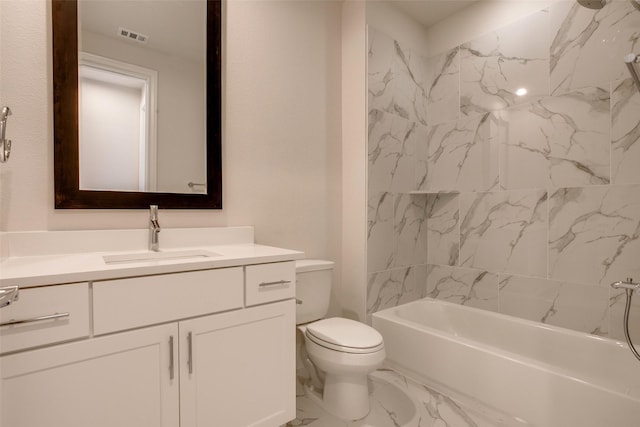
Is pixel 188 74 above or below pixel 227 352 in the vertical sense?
above

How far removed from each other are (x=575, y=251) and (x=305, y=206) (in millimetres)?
1647

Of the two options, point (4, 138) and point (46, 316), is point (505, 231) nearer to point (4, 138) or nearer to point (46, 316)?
point (46, 316)

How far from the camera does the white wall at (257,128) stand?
Answer: 130 cm

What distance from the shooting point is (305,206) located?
7.16 feet

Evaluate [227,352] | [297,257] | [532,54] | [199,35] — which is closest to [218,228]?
[297,257]

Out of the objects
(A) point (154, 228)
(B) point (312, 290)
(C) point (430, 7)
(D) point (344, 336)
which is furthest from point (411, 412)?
(C) point (430, 7)

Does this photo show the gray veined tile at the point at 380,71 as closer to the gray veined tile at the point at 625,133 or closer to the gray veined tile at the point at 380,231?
the gray veined tile at the point at 380,231

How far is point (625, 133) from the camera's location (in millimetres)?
1776

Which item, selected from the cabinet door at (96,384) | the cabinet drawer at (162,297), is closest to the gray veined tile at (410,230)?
the cabinet drawer at (162,297)

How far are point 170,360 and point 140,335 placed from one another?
0.14 meters

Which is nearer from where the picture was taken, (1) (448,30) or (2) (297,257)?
(2) (297,257)

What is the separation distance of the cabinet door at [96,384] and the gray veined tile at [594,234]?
216cm

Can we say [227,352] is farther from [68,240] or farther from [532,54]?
[532,54]

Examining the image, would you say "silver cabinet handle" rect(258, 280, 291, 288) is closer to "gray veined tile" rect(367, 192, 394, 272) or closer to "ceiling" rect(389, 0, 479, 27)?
"gray veined tile" rect(367, 192, 394, 272)
